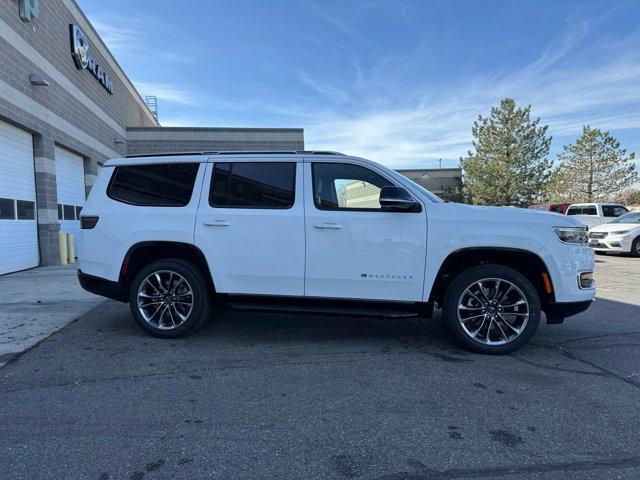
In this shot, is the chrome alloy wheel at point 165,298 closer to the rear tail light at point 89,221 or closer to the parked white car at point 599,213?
the rear tail light at point 89,221

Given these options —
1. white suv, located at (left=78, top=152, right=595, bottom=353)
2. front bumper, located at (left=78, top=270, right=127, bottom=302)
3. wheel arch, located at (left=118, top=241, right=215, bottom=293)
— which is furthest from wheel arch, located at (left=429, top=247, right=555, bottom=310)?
front bumper, located at (left=78, top=270, right=127, bottom=302)

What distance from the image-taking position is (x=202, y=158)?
505cm

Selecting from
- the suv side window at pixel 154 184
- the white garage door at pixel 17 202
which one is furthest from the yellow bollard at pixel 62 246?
the suv side window at pixel 154 184

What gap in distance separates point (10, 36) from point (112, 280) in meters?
8.87

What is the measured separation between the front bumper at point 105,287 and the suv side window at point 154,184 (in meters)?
0.95

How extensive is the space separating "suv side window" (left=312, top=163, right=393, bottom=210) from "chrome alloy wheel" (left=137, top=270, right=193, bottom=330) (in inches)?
71.1

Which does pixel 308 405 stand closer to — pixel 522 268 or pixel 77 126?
pixel 522 268

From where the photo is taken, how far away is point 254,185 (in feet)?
16.0

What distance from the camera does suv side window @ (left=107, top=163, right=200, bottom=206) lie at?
499cm

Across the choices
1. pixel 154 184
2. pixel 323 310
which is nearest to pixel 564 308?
pixel 323 310

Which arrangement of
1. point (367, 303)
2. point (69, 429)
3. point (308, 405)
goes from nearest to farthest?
point (69, 429)
point (308, 405)
point (367, 303)

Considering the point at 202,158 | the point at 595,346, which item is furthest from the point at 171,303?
the point at 595,346

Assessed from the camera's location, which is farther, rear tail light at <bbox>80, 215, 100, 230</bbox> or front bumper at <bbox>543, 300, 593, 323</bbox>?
rear tail light at <bbox>80, 215, 100, 230</bbox>

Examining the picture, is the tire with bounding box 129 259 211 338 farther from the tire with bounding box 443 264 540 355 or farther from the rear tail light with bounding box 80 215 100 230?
the tire with bounding box 443 264 540 355
